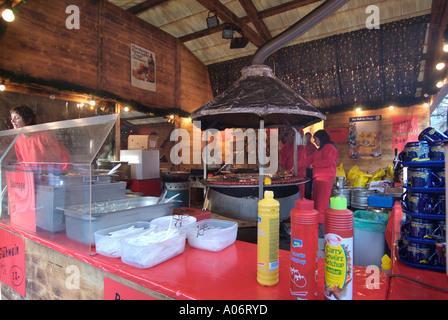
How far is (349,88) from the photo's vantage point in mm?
7668

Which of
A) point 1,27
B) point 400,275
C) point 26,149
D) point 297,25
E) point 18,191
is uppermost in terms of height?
point 1,27

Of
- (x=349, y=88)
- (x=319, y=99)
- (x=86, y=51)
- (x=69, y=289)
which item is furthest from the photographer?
(x=319, y=99)

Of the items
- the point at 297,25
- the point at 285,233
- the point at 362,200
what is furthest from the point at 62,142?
the point at 362,200

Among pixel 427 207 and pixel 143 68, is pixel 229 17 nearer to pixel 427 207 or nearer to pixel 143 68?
pixel 143 68

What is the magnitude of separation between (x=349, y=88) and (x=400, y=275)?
7.55 m

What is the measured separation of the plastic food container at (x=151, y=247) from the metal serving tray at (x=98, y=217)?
0.26m

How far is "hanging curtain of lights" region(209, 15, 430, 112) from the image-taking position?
6574 mm

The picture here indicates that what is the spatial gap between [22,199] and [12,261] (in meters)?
0.50

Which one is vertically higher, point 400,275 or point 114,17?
point 114,17

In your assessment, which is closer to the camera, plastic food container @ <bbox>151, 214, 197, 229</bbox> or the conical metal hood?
plastic food container @ <bbox>151, 214, 197, 229</bbox>

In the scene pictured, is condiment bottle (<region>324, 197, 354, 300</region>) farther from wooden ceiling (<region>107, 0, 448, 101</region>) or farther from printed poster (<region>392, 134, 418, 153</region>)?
printed poster (<region>392, 134, 418, 153</region>)

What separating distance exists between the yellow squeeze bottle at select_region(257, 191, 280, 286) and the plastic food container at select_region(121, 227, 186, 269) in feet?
1.66

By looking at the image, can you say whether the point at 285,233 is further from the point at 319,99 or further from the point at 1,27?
the point at 1,27

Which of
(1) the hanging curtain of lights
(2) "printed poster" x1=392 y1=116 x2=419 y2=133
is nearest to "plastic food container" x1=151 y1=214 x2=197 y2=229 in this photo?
(1) the hanging curtain of lights
